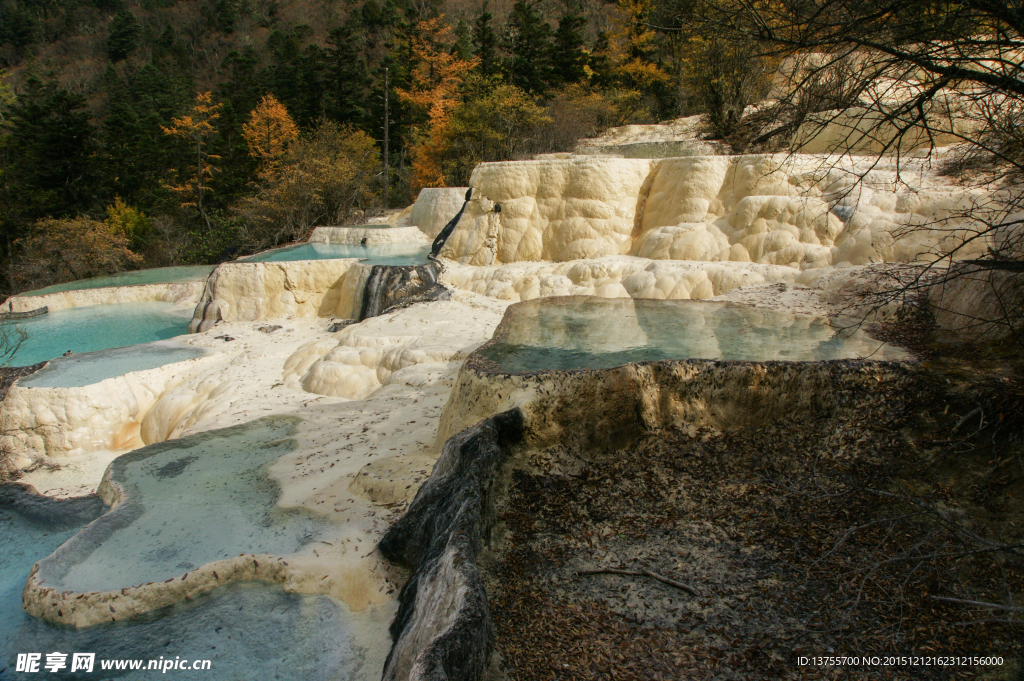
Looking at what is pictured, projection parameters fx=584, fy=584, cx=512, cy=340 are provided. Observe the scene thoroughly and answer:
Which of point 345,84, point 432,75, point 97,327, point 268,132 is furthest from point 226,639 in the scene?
point 345,84

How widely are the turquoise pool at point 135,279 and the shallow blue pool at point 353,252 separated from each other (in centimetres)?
231

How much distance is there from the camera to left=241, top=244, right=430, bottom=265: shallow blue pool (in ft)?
48.2

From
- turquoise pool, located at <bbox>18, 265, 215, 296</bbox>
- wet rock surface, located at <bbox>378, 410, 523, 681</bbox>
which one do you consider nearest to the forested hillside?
turquoise pool, located at <bbox>18, 265, 215, 296</bbox>

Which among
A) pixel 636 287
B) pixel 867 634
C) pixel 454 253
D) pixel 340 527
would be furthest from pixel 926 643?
pixel 454 253

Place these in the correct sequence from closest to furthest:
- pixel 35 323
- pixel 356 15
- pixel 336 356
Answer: pixel 336 356 < pixel 35 323 < pixel 356 15

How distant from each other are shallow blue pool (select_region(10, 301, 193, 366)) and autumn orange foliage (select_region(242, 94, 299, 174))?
44.5ft

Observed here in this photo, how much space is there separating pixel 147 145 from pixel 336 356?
Result: 23.1 m

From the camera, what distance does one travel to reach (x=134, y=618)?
3.57 m

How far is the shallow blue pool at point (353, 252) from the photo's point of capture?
14.7 meters

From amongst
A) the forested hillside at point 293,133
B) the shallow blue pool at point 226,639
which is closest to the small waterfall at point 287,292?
the forested hillside at point 293,133

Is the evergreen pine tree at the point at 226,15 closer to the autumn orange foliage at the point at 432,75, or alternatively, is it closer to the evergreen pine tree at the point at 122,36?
the evergreen pine tree at the point at 122,36

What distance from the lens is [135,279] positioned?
16.4 m

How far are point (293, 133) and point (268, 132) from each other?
1.06 m

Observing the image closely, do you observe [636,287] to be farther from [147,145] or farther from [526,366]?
[147,145]
